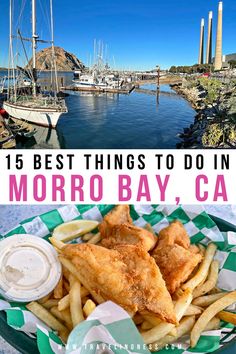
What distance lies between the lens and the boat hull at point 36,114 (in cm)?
417

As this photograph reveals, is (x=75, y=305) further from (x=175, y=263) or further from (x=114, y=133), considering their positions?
(x=114, y=133)

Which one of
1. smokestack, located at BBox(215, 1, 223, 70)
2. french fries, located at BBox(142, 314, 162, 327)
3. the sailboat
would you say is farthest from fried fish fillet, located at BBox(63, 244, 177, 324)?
the sailboat

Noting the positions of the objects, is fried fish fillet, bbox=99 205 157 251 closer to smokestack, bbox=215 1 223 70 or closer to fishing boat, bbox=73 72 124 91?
smokestack, bbox=215 1 223 70

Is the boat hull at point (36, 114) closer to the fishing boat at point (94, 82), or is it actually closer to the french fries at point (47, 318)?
the french fries at point (47, 318)

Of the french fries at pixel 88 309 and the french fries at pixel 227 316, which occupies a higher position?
the french fries at pixel 88 309

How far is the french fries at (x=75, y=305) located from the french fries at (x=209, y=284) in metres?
0.20

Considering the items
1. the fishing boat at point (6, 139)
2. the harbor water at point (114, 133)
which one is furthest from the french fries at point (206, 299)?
the fishing boat at point (6, 139)

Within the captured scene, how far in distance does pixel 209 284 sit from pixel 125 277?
0.16 meters

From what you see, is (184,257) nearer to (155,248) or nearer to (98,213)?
(155,248)

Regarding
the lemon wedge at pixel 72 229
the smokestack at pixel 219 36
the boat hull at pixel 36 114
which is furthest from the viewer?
the boat hull at pixel 36 114

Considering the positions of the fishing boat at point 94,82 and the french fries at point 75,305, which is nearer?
the french fries at point 75,305

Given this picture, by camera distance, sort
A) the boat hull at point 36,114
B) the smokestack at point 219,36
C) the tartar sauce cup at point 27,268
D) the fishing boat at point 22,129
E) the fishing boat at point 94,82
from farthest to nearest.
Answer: the fishing boat at point 94,82 < the boat hull at point 36,114 < the fishing boat at point 22,129 < the smokestack at point 219,36 < the tartar sauce cup at point 27,268

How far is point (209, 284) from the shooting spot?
61cm

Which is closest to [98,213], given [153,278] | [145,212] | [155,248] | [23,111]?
[145,212]
